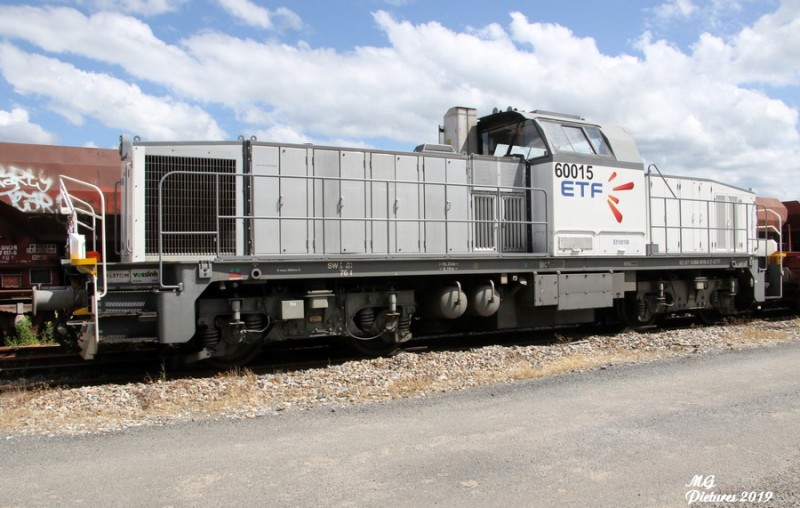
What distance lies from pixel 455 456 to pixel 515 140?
23.3 feet

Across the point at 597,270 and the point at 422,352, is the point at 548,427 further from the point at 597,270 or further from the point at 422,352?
the point at 597,270

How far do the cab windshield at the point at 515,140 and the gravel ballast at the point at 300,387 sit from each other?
3292mm

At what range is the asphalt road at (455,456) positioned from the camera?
12.6 ft

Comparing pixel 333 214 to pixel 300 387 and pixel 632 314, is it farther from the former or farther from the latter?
pixel 632 314

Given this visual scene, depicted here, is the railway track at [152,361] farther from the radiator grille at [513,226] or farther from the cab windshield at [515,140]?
the cab windshield at [515,140]

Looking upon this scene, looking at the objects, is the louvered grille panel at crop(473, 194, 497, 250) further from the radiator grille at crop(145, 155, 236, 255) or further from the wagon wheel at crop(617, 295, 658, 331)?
the radiator grille at crop(145, 155, 236, 255)

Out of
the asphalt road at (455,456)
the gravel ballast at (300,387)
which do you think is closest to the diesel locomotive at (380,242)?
the gravel ballast at (300,387)

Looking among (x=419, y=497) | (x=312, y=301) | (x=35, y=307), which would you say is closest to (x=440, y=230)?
(x=312, y=301)

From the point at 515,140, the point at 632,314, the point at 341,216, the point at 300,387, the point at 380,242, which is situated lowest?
the point at 300,387

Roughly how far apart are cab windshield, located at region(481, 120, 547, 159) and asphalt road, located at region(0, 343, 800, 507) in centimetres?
510

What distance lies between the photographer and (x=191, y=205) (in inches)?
316

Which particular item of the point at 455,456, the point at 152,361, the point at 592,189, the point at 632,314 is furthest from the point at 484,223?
the point at 455,456

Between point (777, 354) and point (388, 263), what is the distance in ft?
18.1

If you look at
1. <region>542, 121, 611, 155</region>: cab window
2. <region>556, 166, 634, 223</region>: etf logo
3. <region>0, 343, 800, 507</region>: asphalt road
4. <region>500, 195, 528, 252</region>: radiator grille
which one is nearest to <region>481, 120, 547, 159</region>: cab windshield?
<region>542, 121, 611, 155</region>: cab window
